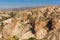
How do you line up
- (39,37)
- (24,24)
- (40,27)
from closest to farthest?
(39,37)
(40,27)
(24,24)

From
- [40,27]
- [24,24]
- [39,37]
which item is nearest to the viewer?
[39,37]

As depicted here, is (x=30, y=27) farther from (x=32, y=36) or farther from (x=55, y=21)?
(x=55, y=21)

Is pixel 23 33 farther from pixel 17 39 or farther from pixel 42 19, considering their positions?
pixel 42 19

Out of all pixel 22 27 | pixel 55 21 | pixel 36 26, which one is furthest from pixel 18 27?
pixel 55 21

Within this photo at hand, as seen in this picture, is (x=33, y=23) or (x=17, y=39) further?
(x=33, y=23)

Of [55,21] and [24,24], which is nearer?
[55,21]

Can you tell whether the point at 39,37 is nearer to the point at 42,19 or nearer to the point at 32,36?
the point at 32,36

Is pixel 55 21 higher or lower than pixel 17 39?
higher

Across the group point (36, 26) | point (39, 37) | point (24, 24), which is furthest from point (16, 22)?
point (39, 37)
